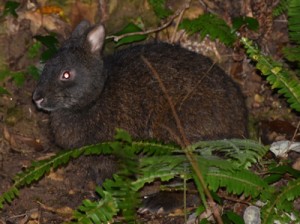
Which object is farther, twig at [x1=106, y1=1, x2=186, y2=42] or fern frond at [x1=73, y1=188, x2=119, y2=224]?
twig at [x1=106, y1=1, x2=186, y2=42]

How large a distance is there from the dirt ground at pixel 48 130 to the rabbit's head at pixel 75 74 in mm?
739

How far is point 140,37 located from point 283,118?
2024mm

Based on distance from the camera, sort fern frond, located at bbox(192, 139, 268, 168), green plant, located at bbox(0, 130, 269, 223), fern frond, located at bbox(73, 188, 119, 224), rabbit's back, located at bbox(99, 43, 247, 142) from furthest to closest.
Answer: rabbit's back, located at bbox(99, 43, 247, 142)
fern frond, located at bbox(192, 139, 268, 168)
fern frond, located at bbox(73, 188, 119, 224)
green plant, located at bbox(0, 130, 269, 223)

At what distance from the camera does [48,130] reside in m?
8.51

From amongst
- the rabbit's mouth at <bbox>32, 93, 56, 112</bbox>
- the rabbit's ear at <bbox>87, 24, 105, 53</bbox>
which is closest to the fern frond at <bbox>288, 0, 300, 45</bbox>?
the rabbit's ear at <bbox>87, 24, 105, 53</bbox>

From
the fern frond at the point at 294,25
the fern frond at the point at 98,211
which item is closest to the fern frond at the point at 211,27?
the fern frond at the point at 294,25

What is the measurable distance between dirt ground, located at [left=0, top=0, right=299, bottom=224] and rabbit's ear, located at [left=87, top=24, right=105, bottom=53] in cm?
124

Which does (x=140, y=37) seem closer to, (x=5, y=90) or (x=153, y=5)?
(x=153, y=5)

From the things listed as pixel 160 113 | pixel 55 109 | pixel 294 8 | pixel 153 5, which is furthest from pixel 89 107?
pixel 294 8

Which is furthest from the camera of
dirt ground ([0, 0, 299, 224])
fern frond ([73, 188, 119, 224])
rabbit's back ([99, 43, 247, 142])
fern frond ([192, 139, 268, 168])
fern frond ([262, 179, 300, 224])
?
dirt ground ([0, 0, 299, 224])

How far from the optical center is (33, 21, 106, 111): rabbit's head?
292 inches

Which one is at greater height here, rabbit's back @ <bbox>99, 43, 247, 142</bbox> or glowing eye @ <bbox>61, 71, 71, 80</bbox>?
glowing eye @ <bbox>61, 71, 71, 80</bbox>

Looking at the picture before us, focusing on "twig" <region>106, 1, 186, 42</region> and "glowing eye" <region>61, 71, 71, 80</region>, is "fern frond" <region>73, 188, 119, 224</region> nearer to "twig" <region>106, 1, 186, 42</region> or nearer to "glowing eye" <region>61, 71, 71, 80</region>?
"glowing eye" <region>61, 71, 71, 80</region>

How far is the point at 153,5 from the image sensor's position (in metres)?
8.80
